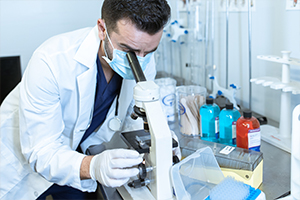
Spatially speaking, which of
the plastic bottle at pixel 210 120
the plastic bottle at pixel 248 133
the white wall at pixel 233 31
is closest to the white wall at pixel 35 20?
the white wall at pixel 233 31

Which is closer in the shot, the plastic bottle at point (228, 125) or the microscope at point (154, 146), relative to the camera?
the microscope at point (154, 146)

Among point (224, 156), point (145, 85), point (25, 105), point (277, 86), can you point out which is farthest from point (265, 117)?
point (25, 105)

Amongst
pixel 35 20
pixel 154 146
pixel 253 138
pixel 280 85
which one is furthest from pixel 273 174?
pixel 35 20

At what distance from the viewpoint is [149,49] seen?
1199mm

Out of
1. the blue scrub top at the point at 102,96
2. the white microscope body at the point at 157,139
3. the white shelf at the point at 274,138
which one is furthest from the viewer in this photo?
the blue scrub top at the point at 102,96

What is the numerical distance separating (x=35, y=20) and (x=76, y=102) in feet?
4.02

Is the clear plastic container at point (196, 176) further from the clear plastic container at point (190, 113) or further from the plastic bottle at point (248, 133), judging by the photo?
the clear plastic container at point (190, 113)

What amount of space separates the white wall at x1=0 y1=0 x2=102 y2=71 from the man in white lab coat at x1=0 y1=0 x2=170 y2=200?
0.90m

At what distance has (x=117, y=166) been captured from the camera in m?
0.97

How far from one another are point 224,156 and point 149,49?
0.51 m

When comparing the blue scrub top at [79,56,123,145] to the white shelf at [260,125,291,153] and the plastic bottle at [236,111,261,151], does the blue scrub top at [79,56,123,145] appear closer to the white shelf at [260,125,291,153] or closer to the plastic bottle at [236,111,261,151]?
the plastic bottle at [236,111,261,151]

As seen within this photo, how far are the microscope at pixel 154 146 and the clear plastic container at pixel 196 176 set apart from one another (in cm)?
3

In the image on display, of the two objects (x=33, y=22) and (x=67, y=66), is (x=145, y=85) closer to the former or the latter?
(x=67, y=66)

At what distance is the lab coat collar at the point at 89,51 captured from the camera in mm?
1287
